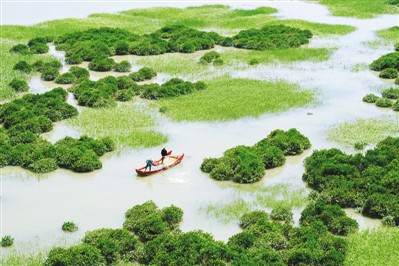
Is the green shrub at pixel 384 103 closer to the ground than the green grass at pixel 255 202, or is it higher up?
higher up

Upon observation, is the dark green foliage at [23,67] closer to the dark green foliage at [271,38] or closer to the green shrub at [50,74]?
the green shrub at [50,74]

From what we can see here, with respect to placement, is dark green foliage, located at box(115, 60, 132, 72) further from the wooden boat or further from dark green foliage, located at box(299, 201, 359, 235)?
dark green foliage, located at box(299, 201, 359, 235)

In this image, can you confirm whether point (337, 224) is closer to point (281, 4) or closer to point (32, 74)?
point (32, 74)

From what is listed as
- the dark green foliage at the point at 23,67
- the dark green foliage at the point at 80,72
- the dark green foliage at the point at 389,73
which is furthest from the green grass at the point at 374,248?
the dark green foliage at the point at 23,67

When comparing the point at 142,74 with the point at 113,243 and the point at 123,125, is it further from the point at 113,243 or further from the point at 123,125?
the point at 113,243

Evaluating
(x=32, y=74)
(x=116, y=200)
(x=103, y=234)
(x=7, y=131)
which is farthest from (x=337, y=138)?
(x=32, y=74)

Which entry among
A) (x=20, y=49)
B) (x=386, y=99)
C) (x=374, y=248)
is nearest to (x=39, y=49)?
(x=20, y=49)
